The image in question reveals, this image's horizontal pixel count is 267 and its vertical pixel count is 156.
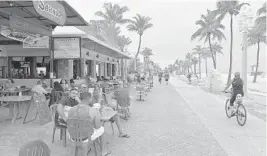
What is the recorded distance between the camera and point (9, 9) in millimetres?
8797

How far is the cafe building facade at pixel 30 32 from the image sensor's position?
7194 millimetres

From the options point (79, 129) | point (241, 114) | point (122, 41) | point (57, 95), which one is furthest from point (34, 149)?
point (122, 41)

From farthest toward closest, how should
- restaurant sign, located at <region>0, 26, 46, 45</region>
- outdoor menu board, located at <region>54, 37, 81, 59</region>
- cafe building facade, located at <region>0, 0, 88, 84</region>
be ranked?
outdoor menu board, located at <region>54, 37, 81, 59</region>, restaurant sign, located at <region>0, 26, 46, 45</region>, cafe building facade, located at <region>0, 0, 88, 84</region>

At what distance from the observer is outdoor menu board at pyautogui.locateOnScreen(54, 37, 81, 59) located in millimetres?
13796

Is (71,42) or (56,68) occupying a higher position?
(71,42)

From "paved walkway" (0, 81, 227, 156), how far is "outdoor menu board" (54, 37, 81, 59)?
22.4 ft

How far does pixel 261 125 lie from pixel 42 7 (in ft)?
23.3

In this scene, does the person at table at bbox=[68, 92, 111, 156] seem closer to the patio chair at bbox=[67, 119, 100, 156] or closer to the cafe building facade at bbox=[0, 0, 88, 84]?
the patio chair at bbox=[67, 119, 100, 156]

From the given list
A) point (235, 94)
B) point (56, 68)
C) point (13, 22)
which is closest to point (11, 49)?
point (56, 68)

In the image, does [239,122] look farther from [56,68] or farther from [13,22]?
[56,68]

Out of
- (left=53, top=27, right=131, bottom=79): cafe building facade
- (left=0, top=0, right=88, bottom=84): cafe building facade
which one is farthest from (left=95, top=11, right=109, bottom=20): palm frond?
(left=0, top=0, right=88, bottom=84): cafe building facade

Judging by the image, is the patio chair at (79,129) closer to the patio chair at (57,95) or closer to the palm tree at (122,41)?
the patio chair at (57,95)

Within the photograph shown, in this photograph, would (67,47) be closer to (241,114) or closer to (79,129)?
(241,114)

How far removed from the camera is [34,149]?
2.31 meters
